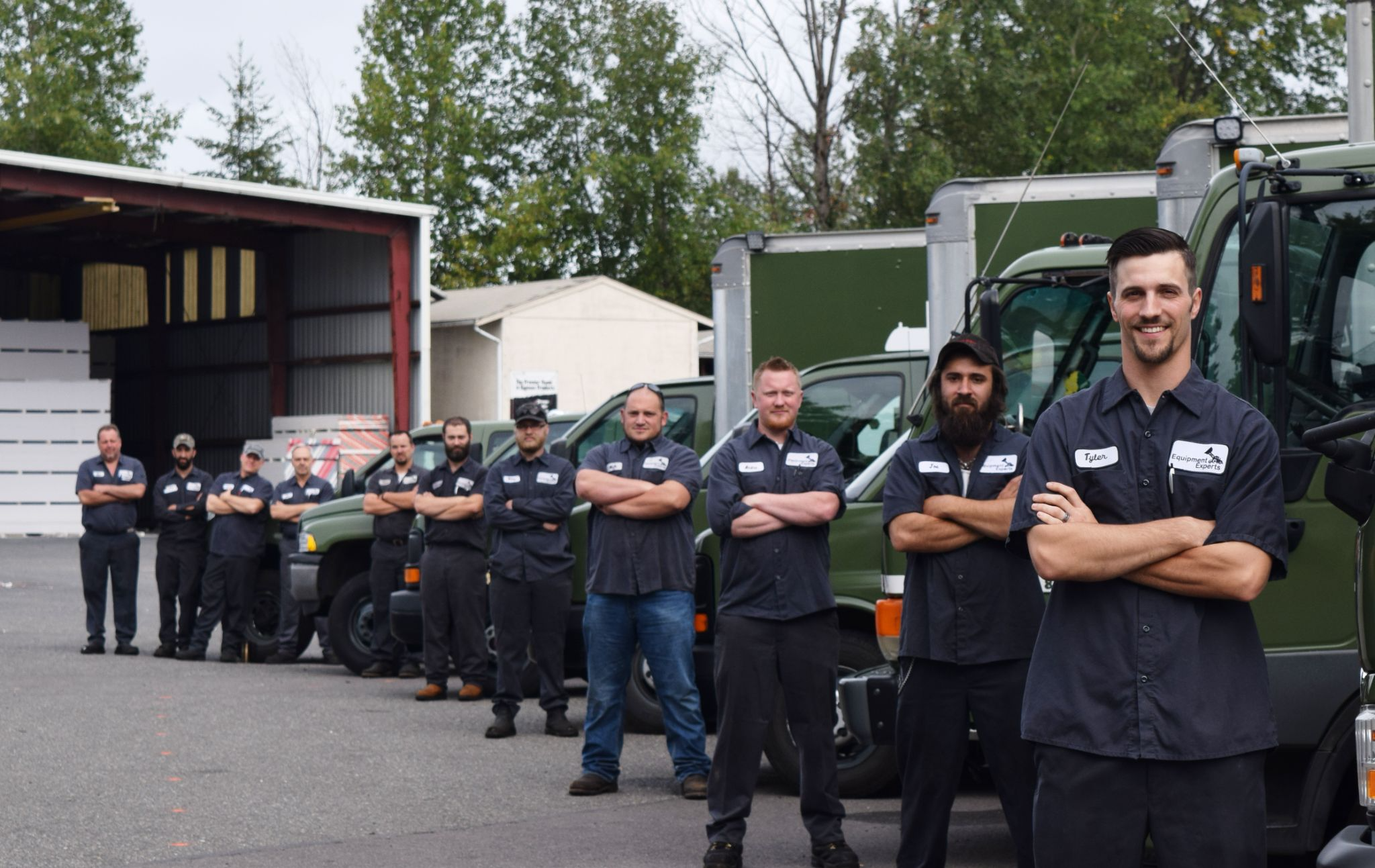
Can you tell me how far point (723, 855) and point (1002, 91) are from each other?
1366 inches

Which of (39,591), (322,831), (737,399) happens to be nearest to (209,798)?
(322,831)

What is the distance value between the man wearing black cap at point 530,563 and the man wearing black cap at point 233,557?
5.96m

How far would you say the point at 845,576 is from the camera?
28.4 feet

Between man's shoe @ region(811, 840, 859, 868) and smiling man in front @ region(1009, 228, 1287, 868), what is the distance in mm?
3140

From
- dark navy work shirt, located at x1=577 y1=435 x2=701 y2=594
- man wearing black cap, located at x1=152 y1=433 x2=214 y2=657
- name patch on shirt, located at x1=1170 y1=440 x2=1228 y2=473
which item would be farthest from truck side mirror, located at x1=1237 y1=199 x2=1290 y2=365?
man wearing black cap, located at x1=152 y1=433 x2=214 y2=657

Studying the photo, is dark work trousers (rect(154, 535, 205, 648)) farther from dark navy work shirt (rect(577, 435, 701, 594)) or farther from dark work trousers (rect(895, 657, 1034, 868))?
dark work trousers (rect(895, 657, 1034, 868))

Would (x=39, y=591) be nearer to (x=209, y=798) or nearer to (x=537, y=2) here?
(x=209, y=798)

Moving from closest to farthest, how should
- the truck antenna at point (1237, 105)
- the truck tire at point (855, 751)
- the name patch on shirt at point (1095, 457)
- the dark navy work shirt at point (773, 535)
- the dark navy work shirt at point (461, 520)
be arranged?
the name patch on shirt at point (1095, 457) < the truck antenna at point (1237, 105) < the dark navy work shirt at point (773, 535) < the truck tire at point (855, 751) < the dark navy work shirt at point (461, 520)

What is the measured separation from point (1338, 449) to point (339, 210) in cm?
2983

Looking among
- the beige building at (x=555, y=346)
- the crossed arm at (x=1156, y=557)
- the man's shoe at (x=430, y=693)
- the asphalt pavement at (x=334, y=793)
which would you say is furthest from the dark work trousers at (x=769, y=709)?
the beige building at (x=555, y=346)

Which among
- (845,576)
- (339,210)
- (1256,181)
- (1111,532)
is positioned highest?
(339,210)

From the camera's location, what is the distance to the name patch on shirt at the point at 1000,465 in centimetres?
617

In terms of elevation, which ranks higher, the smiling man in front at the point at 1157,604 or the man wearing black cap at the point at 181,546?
the smiling man in front at the point at 1157,604

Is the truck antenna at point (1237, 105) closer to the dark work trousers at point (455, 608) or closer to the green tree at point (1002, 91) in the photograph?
the dark work trousers at point (455, 608)
